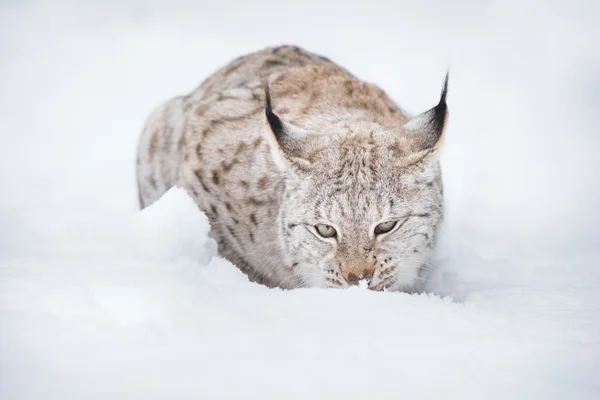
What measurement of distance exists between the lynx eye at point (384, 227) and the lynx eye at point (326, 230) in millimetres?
240

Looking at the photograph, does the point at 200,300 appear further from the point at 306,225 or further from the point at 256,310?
the point at 306,225

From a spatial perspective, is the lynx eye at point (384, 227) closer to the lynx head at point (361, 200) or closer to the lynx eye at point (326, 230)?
the lynx head at point (361, 200)

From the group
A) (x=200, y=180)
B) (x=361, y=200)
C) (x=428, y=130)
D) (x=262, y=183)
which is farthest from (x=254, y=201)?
(x=428, y=130)

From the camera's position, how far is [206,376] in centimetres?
272

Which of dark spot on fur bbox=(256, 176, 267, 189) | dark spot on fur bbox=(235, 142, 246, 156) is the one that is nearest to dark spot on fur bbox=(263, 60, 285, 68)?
dark spot on fur bbox=(235, 142, 246, 156)

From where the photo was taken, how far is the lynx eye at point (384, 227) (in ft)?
12.7

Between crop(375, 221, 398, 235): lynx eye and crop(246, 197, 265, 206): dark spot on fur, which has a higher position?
crop(375, 221, 398, 235): lynx eye

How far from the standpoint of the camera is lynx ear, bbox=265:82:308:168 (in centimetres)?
397

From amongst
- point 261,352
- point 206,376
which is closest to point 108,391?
A: point 206,376

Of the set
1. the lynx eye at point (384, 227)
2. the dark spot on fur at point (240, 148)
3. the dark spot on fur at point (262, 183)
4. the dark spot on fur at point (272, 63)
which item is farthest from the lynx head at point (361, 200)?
the dark spot on fur at point (272, 63)

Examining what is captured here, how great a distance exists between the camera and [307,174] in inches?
159

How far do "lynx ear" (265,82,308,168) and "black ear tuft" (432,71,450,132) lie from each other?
79 cm

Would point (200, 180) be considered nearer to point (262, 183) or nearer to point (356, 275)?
point (262, 183)

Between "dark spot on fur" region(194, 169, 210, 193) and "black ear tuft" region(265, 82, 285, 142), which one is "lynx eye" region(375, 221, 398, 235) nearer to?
"black ear tuft" region(265, 82, 285, 142)
